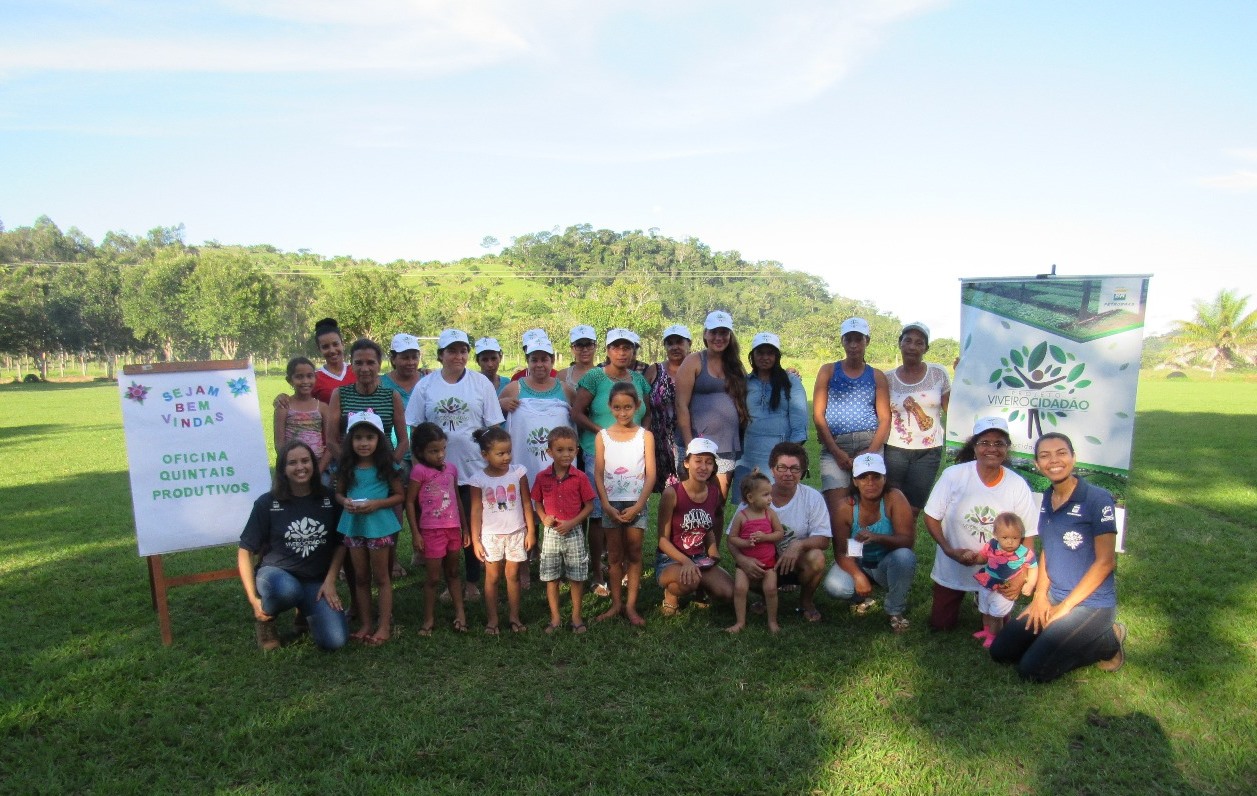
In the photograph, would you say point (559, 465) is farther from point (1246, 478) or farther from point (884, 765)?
point (1246, 478)

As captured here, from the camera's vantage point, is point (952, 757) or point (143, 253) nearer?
point (952, 757)

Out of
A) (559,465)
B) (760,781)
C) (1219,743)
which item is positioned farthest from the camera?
(559,465)

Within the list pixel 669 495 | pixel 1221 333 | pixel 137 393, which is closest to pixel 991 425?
pixel 669 495

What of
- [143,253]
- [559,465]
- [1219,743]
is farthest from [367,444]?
[143,253]

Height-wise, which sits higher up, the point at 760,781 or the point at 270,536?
the point at 270,536

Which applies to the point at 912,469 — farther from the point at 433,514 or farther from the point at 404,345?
the point at 404,345

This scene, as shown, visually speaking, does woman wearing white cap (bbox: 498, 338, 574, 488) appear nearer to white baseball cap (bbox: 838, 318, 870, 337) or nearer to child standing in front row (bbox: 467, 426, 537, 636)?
child standing in front row (bbox: 467, 426, 537, 636)

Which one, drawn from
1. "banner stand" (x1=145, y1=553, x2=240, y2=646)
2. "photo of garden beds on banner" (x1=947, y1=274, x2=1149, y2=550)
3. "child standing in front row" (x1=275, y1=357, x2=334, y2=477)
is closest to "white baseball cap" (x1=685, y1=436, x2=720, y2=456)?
"photo of garden beds on banner" (x1=947, y1=274, x2=1149, y2=550)

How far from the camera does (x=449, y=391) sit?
5438 mm

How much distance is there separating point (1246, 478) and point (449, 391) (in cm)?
1125

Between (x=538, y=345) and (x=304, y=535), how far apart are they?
2.06 meters

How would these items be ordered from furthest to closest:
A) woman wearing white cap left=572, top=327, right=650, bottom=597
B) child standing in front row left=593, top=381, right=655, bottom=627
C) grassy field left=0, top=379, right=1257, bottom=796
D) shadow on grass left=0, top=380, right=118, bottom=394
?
shadow on grass left=0, top=380, right=118, bottom=394
woman wearing white cap left=572, top=327, right=650, bottom=597
child standing in front row left=593, top=381, right=655, bottom=627
grassy field left=0, top=379, right=1257, bottom=796

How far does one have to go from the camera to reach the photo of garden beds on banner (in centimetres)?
540

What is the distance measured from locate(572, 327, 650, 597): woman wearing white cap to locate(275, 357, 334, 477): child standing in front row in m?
1.74
